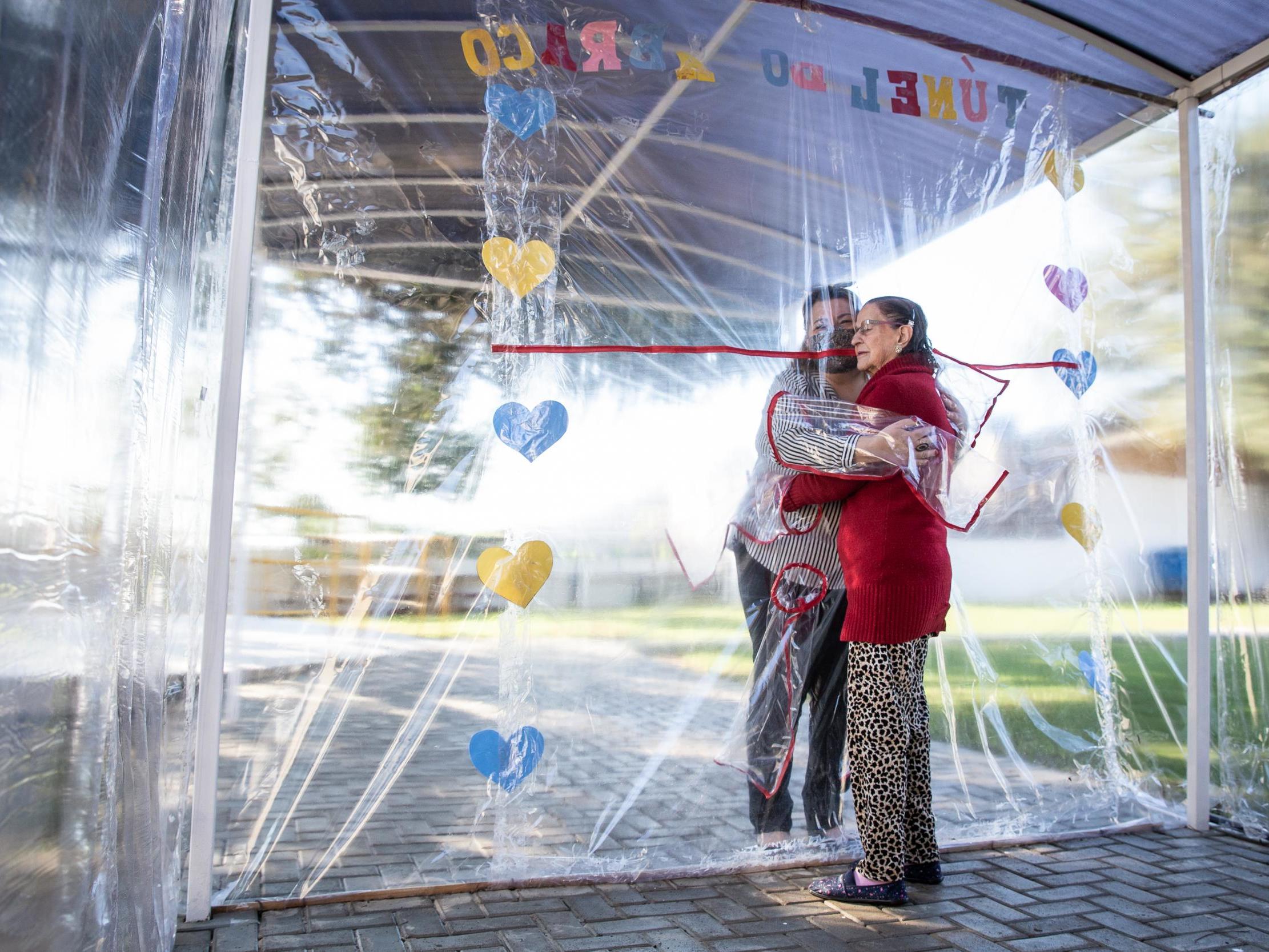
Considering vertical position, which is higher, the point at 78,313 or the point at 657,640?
the point at 78,313

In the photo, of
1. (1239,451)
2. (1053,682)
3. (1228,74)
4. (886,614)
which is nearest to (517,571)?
(886,614)

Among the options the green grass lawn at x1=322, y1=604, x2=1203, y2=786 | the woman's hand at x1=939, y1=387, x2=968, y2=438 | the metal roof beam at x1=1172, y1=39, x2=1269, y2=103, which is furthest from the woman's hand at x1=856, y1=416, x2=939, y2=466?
the metal roof beam at x1=1172, y1=39, x2=1269, y2=103

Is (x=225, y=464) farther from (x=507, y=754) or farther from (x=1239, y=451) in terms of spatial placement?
(x=1239, y=451)

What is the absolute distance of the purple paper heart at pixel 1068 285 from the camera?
2.97 meters

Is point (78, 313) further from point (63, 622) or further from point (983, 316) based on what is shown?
point (983, 316)

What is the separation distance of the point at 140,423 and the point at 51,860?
570mm

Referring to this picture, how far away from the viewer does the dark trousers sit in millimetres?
2572

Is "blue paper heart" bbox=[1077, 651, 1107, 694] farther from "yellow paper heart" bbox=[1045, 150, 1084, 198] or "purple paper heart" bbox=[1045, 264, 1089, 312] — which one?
"yellow paper heart" bbox=[1045, 150, 1084, 198]

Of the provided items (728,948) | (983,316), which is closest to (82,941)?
(728,948)

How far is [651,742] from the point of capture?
2.48 m

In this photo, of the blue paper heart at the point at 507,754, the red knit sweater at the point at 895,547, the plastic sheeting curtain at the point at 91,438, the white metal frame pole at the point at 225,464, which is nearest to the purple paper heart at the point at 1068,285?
the red knit sweater at the point at 895,547

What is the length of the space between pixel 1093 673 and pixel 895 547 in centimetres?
109

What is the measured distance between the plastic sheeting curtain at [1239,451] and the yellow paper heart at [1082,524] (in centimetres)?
37

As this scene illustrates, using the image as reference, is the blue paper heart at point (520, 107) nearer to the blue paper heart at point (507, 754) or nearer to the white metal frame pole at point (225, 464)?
the white metal frame pole at point (225, 464)
